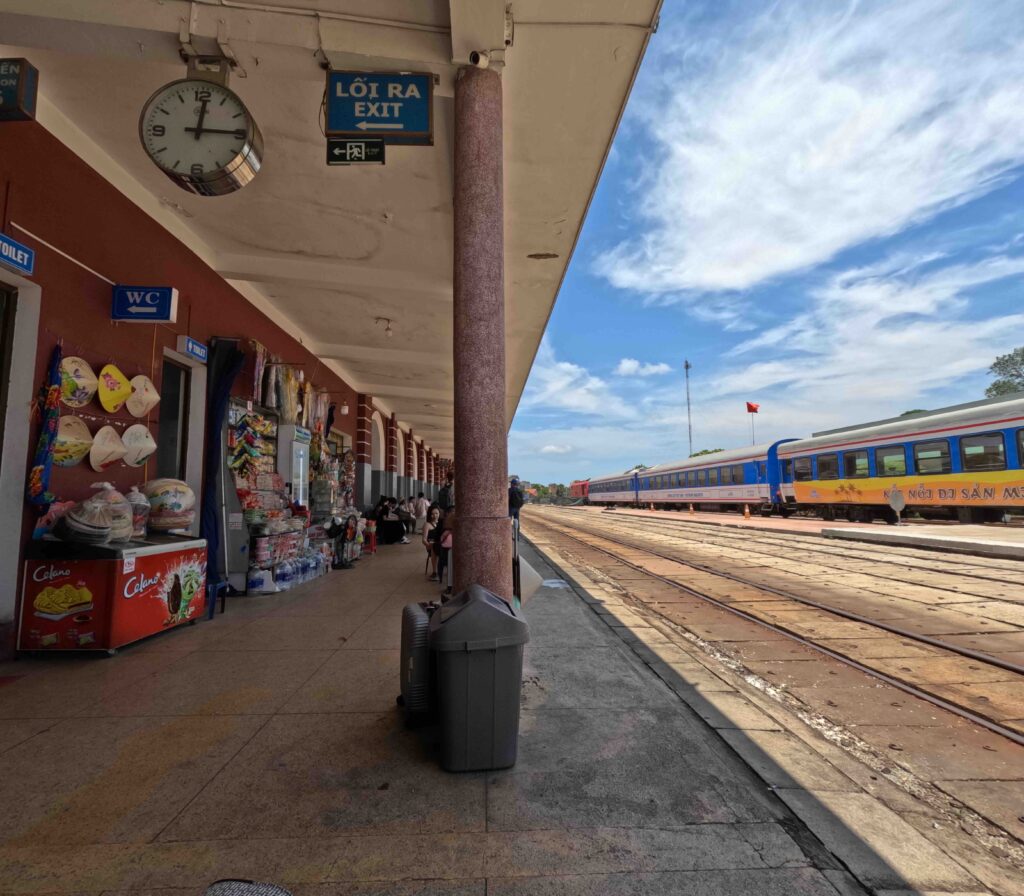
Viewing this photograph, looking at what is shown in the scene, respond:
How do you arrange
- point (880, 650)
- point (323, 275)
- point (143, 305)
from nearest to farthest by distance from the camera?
point (880, 650) < point (143, 305) < point (323, 275)

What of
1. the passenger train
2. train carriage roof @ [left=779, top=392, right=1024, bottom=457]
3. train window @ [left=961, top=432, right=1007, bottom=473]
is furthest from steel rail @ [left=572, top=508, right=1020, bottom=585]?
train carriage roof @ [left=779, top=392, right=1024, bottom=457]

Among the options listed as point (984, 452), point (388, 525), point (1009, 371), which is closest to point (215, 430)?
point (388, 525)

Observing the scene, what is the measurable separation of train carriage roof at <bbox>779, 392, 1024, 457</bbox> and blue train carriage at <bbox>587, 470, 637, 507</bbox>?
21.9 m

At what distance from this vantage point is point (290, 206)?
688 centimetres

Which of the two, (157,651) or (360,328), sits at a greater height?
(360,328)

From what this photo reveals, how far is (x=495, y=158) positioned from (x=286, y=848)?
4.46 m

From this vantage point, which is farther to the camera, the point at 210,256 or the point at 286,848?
the point at 210,256

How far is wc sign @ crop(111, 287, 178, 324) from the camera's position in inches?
232

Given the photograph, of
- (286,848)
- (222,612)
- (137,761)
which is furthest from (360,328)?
(286,848)

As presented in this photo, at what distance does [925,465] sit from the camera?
1694 centimetres

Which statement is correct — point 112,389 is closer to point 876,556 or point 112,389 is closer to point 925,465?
point 876,556

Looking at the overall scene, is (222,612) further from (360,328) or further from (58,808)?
(360,328)

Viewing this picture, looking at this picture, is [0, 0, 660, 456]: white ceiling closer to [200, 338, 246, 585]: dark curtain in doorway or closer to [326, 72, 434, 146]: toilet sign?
[326, 72, 434, 146]: toilet sign

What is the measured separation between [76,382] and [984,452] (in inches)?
773
